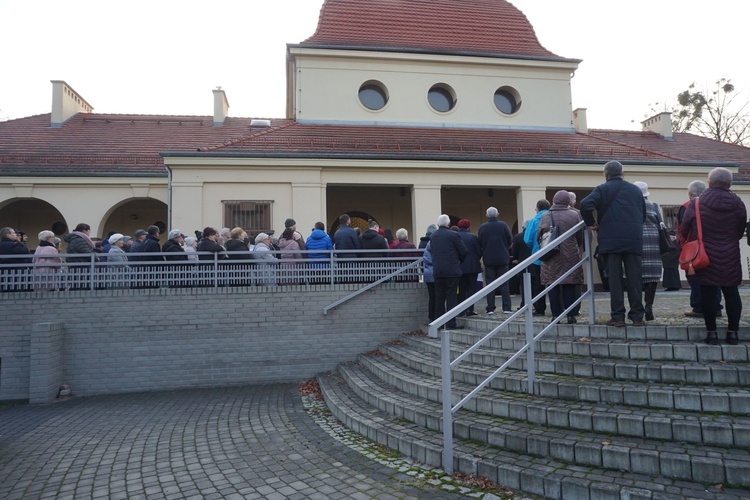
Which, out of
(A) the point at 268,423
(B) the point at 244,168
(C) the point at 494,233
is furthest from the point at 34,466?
(B) the point at 244,168

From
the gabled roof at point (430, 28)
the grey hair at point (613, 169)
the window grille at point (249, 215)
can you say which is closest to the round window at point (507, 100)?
the gabled roof at point (430, 28)

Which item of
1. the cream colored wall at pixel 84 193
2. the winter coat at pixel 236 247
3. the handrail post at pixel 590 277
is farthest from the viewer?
the cream colored wall at pixel 84 193

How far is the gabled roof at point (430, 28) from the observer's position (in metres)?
17.7

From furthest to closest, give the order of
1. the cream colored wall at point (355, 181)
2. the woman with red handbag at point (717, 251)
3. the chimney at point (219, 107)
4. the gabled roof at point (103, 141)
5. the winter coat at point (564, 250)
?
1. the chimney at point (219, 107)
2. the gabled roof at point (103, 141)
3. the cream colored wall at point (355, 181)
4. the winter coat at point (564, 250)
5. the woman with red handbag at point (717, 251)

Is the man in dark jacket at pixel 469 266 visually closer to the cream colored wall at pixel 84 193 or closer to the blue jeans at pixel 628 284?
the blue jeans at pixel 628 284

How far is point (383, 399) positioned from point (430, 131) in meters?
12.0

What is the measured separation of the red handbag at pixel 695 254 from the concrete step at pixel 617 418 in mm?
1386

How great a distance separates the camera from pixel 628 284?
203 inches

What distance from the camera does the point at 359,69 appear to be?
663 inches

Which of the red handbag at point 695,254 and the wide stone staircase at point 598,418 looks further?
the red handbag at point 695,254

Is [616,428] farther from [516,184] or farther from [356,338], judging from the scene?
[516,184]

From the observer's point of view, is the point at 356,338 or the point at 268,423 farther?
the point at 356,338

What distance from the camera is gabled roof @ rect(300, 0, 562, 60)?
17.7 m

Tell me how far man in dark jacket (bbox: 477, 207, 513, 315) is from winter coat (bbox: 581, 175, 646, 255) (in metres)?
2.90
